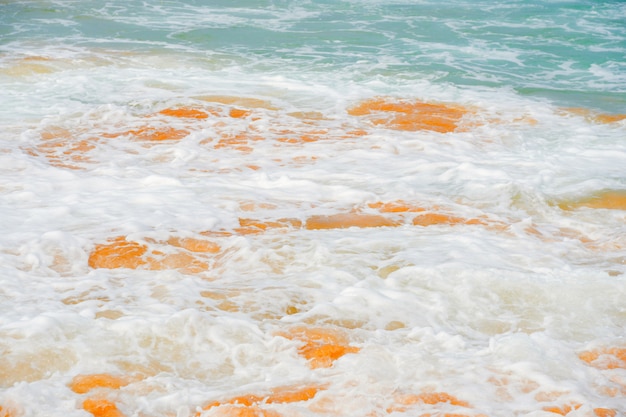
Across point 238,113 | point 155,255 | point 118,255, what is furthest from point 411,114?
point 118,255

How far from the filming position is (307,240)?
15.1 feet

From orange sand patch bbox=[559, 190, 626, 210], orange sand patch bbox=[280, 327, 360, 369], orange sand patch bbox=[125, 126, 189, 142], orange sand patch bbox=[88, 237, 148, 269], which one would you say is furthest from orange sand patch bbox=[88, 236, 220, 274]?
orange sand patch bbox=[559, 190, 626, 210]

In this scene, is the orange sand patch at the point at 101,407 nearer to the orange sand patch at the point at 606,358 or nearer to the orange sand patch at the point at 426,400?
the orange sand patch at the point at 426,400

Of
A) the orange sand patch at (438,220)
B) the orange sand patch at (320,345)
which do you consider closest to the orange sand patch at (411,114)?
the orange sand patch at (438,220)

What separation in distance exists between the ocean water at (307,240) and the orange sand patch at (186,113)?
0.05 meters

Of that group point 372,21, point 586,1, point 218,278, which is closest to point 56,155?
point 218,278

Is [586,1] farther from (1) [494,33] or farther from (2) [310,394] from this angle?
(2) [310,394]

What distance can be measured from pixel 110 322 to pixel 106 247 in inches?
38.6

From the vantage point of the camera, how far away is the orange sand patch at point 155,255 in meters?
4.21

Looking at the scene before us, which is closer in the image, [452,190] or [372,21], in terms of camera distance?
[452,190]

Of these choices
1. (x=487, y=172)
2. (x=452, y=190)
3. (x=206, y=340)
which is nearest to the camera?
(x=206, y=340)

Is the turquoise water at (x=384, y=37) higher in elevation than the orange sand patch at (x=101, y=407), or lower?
higher

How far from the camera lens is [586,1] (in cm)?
1764

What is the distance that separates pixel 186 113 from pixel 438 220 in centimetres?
350
